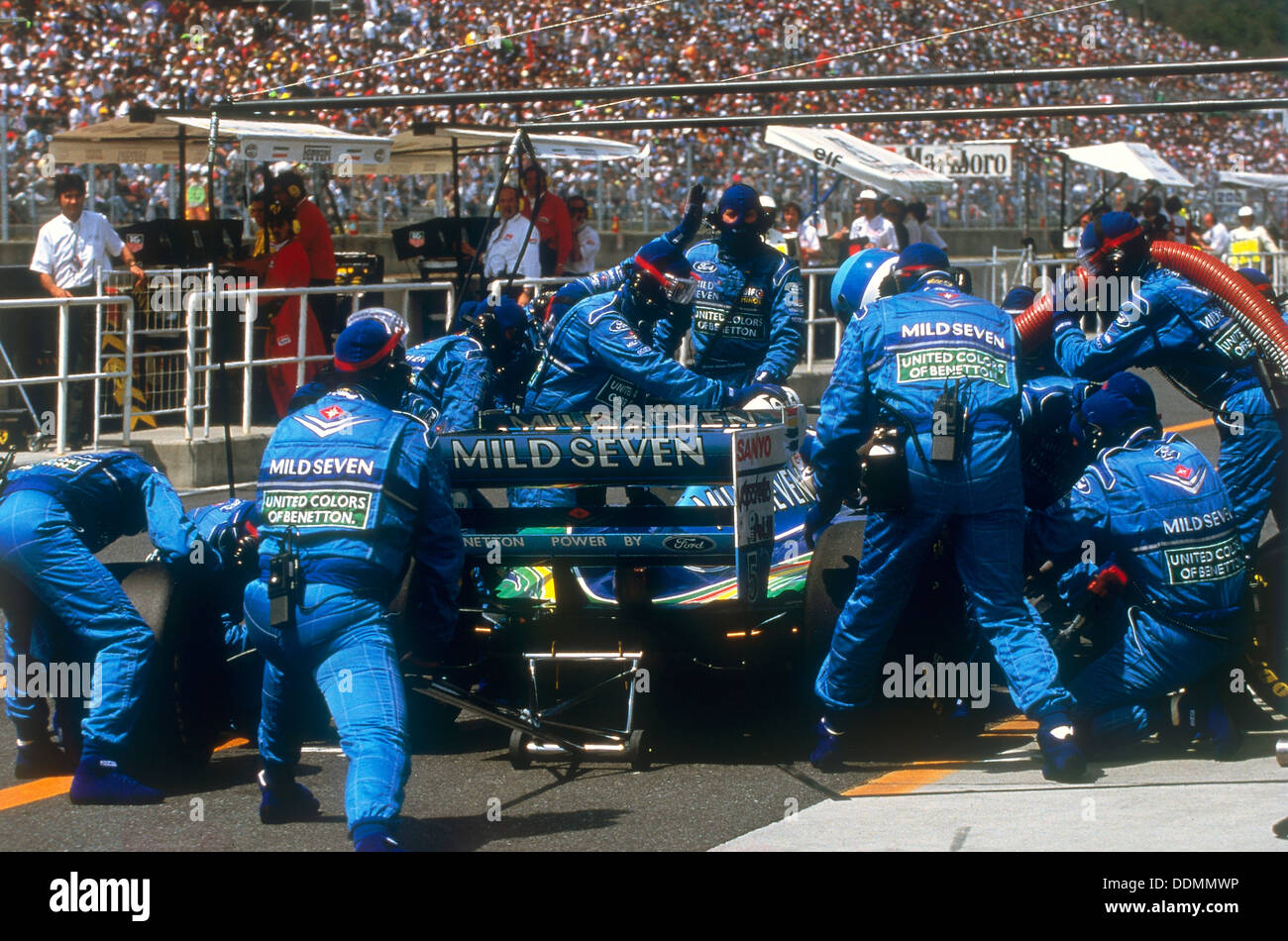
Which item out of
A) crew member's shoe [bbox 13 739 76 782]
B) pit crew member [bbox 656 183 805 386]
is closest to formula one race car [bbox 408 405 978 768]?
crew member's shoe [bbox 13 739 76 782]

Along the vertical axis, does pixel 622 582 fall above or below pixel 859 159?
below

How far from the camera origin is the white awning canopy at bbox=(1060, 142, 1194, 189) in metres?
25.2

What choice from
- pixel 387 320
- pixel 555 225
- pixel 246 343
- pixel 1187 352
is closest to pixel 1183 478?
pixel 1187 352

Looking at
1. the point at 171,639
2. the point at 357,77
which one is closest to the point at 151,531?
the point at 171,639

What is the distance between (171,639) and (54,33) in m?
19.9

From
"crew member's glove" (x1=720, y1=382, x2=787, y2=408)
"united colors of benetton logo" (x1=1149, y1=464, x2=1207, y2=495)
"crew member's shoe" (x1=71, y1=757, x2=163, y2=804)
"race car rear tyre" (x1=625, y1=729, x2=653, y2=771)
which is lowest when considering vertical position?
"crew member's shoe" (x1=71, y1=757, x2=163, y2=804)

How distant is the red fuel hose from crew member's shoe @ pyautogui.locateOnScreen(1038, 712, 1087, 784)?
6.67ft

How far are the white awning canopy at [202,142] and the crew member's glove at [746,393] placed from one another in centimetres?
760

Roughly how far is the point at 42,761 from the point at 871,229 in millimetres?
15290

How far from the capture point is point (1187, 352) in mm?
7008

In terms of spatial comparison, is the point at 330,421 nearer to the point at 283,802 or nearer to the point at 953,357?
the point at 283,802

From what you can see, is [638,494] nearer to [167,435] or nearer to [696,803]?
[696,803]

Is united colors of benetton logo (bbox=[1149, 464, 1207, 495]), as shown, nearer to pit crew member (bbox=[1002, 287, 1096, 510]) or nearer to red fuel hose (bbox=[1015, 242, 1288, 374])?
pit crew member (bbox=[1002, 287, 1096, 510])

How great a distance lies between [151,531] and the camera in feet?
18.9
